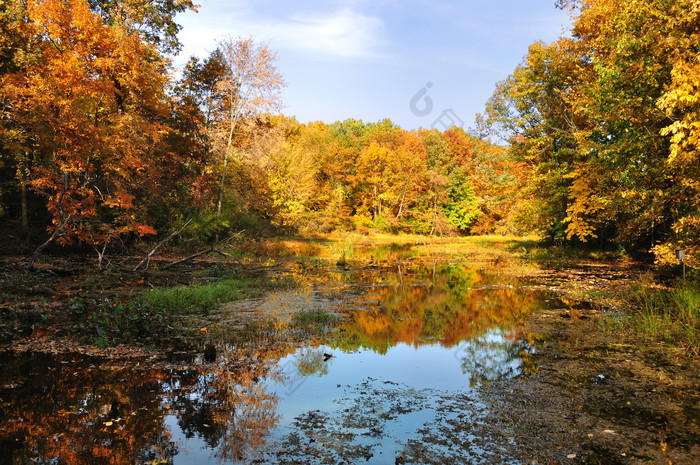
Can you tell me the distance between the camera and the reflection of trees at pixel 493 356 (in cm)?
667

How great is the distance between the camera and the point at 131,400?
213 inches

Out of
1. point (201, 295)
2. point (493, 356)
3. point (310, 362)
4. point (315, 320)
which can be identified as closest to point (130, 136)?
point (201, 295)

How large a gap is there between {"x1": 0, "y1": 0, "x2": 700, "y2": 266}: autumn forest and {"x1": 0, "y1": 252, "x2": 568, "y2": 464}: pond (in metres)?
6.45

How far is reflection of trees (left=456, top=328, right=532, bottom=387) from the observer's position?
667cm

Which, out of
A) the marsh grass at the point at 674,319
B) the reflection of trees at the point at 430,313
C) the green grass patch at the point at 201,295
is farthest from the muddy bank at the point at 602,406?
the green grass patch at the point at 201,295

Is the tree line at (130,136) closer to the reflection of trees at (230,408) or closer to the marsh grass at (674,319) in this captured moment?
the reflection of trees at (230,408)

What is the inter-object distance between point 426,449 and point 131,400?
3.76 m

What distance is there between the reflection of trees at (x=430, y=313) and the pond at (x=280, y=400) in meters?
0.08

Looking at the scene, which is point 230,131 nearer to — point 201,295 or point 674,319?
point 201,295

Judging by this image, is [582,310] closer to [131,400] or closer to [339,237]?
[131,400]

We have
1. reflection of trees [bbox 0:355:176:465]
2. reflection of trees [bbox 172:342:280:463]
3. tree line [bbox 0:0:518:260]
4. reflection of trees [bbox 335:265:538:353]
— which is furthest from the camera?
tree line [bbox 0:0:518:260]

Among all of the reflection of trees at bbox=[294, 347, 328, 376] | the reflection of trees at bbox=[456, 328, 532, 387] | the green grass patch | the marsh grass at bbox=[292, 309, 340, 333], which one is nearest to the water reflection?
the reflection of trees at bbox=[294, 347, 328, 376]

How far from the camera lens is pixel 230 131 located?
2645 cm

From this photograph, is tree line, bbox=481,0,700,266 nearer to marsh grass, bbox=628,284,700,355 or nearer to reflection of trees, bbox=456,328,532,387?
marsh grass, bbox=628,284,700,355
